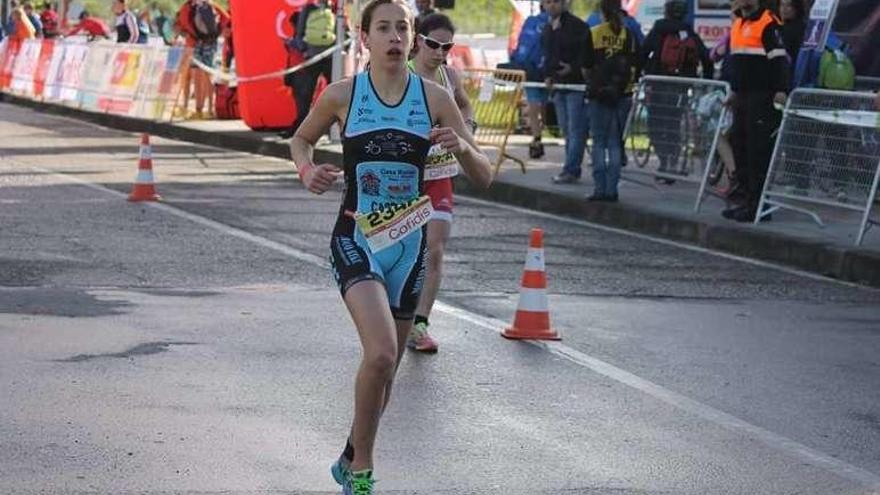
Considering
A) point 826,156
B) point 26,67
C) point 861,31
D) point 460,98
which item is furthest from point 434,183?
point 26,67

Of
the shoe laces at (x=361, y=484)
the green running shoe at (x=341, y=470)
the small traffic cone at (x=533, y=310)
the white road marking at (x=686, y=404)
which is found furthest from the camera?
the small traffic cone at (x=533, y=310)

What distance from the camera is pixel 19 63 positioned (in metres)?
38.0

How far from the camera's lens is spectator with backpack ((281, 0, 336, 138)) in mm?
25438

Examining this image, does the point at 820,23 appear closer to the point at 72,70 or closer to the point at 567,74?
the point at 567,74

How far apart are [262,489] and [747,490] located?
1.74 meters

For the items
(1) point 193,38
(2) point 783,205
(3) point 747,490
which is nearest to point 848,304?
(2) point 783,205

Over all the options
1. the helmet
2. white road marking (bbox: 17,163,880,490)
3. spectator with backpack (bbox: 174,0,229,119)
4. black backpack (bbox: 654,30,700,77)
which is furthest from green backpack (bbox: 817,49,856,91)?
spectator with backpack (bbox: 174,0,229,119)

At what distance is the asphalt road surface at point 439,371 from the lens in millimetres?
7320

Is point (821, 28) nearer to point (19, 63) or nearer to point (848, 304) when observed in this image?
point (848, 304)

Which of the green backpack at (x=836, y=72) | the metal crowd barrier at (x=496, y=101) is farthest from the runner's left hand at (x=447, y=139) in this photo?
the metal crowd barrier at (x=496, y=101)

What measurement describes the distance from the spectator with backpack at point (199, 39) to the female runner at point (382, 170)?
2277 cm

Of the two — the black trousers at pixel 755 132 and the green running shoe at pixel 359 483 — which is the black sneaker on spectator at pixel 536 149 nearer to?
the black trousers at pixel 755 132

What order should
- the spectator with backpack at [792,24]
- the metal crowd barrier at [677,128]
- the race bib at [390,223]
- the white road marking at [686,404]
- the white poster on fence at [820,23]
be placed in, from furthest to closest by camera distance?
1. the white poster on fence at [820,23]
2. the spectator with backpack at [792,24]
3. the metal crowd barrier at [677,128]
4. the white road marking at [686,404]
5. the race bib at [390,223]

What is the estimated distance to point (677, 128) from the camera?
18094mm
